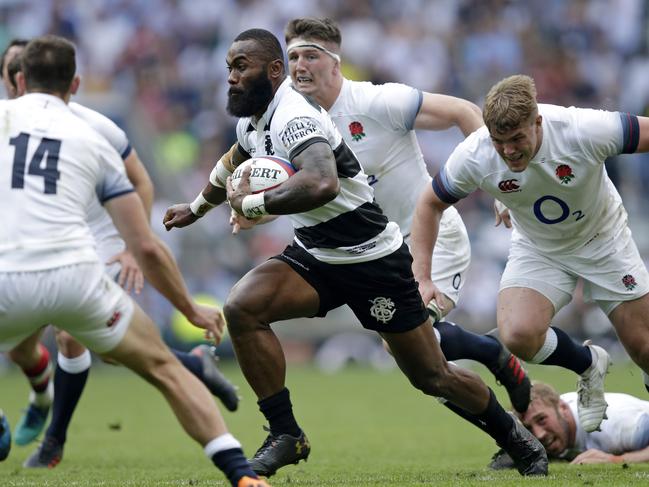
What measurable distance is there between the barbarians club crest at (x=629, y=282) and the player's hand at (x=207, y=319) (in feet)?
8.34

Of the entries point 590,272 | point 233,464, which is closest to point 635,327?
point 590,272

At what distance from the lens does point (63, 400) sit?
8.08 metres

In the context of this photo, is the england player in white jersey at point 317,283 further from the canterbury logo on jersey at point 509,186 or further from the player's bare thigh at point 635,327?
the player's bare thigh at point 635,327

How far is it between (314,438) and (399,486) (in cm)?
382

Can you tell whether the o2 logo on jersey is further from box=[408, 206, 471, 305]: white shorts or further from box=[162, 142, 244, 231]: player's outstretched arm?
box=[162, 142, 244, 231]: player's outstretched arm

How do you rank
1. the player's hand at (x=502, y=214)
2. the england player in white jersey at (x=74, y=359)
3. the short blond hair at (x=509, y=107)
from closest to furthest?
the short blond hair at (x=509, y=107) → the player's hand at (x=502, y=214) → the england player in white jersey at (x=74, y=359)

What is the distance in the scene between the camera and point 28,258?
493cm

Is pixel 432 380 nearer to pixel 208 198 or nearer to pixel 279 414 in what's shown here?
pixel 279 414

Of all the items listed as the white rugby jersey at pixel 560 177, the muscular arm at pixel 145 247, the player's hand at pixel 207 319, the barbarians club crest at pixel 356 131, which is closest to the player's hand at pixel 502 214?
the white rugby jersey at pixel 560 177

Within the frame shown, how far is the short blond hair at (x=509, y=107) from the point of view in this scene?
6.20 meters

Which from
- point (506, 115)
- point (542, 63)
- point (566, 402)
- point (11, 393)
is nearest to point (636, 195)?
point (542, 63)

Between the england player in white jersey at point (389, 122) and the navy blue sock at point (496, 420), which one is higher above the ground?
the england player in white jersey at point (389, 122)

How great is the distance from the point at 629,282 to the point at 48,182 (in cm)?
365

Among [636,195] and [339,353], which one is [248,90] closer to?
[339,353]
